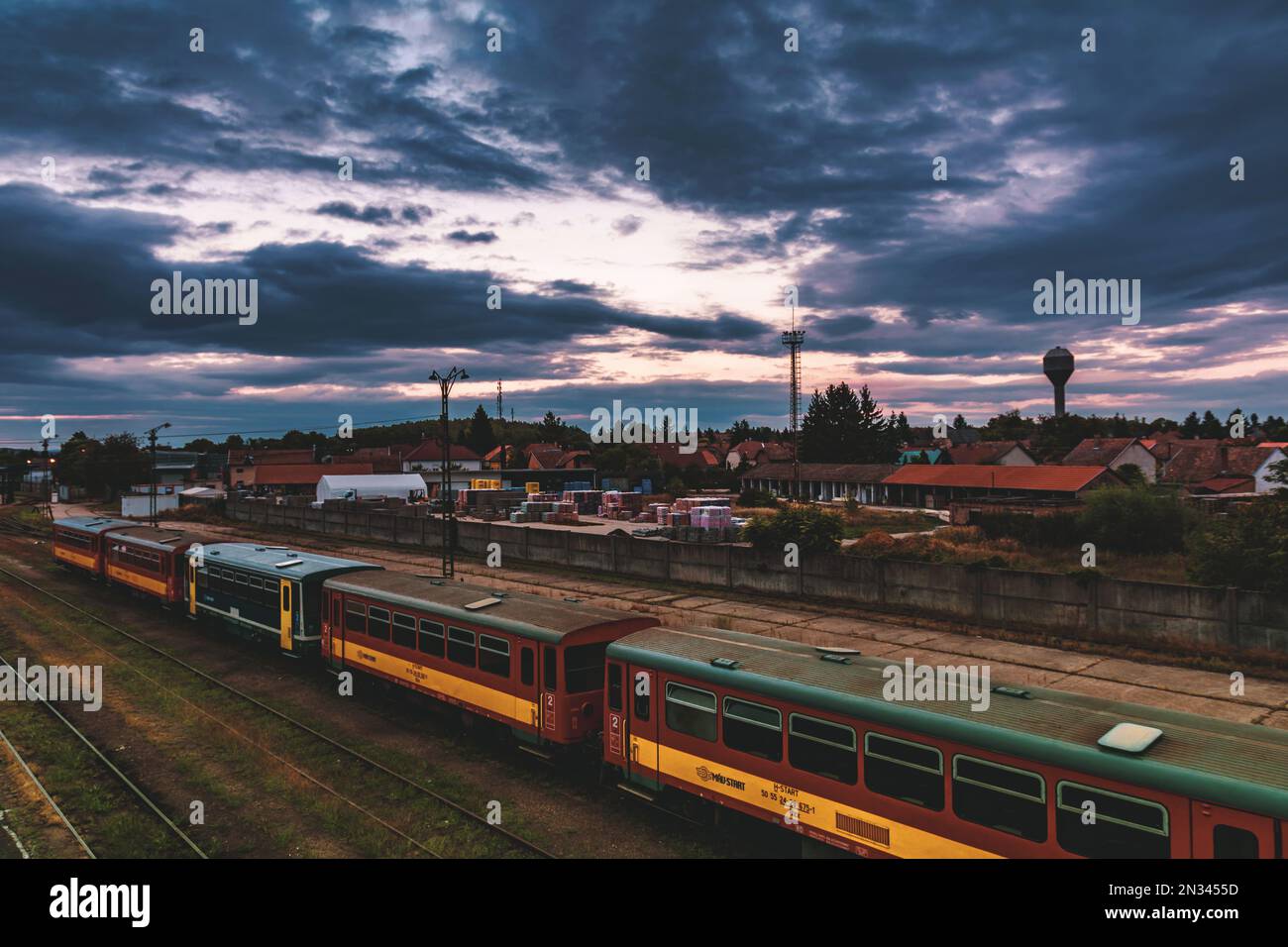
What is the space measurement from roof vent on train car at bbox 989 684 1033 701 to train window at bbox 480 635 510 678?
9.06 metres

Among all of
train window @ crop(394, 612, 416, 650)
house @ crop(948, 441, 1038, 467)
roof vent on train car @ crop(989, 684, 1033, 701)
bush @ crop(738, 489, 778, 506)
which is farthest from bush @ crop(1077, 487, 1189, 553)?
house @ crop(948, 441, 1038, 467)

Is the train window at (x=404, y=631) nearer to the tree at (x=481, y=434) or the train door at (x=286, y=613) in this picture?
the train door at (x=286, y=613)

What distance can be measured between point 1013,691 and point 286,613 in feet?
66.2

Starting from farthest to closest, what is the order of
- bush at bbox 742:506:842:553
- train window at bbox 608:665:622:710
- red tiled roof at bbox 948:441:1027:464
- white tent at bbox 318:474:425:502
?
red tiled roof at bbox 948:441:1027:464 < white tent at bbox 318:474:425:502 < bush at bbox 742:506:842:553 < train window at bbox 608:665:622:710

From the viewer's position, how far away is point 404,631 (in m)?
19.1

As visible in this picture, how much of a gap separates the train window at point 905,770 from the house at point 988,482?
177ft

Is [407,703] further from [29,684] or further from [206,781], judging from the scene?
[29,684]

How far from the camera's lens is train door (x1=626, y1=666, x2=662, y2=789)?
13.4 meters

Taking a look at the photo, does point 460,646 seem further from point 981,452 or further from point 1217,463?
point 981,452

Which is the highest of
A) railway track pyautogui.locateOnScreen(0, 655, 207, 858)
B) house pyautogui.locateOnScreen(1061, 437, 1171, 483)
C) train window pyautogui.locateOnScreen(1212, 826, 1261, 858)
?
house pyautogui.locateOnScreen(1061, 437, 1171, 483)

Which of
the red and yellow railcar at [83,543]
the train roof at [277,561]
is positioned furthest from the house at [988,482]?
the red and yellow railcar at [83,543]

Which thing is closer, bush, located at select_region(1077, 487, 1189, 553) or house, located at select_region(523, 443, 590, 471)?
bush, located at select_region(1077, 487, 1189, 553)

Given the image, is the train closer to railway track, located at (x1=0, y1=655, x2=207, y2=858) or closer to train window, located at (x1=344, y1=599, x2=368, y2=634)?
train window, located at (x1=344, y1=599, x2=368, y2=634)

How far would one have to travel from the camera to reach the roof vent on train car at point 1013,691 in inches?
416
